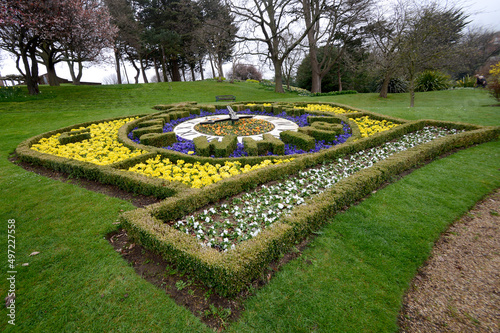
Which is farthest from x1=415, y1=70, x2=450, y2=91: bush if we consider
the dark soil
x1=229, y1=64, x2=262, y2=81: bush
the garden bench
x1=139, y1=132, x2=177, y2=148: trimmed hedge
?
x1=229, y1=64, x2=262, y2=81: bush

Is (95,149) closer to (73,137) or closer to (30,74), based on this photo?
(73,137)

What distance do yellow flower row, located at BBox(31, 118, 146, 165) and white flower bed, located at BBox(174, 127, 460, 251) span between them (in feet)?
11.4

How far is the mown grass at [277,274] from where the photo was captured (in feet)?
7.08

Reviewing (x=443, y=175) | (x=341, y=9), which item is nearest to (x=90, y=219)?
(x=443, y=175)

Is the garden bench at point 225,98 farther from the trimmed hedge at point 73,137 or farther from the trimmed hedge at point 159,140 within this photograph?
the trimmed hedge at point 159,140

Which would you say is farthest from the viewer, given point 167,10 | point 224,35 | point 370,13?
point 167,10

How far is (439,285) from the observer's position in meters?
2.56

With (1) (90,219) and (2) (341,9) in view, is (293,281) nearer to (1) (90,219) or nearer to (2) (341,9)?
(1) (90,219)

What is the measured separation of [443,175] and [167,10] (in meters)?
34.2

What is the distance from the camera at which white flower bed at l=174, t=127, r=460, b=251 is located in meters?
3.13

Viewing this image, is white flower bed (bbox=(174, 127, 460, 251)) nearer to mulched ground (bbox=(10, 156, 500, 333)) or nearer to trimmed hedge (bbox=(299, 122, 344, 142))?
mulched ground (bbox=(10, 156, 500, 333))

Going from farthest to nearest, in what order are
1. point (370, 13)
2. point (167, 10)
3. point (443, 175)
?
point (167, 10)
point (370, 13)
point (443, 175)

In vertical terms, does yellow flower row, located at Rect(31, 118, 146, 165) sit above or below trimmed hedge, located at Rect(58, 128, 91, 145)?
below

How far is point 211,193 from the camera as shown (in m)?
3.89
